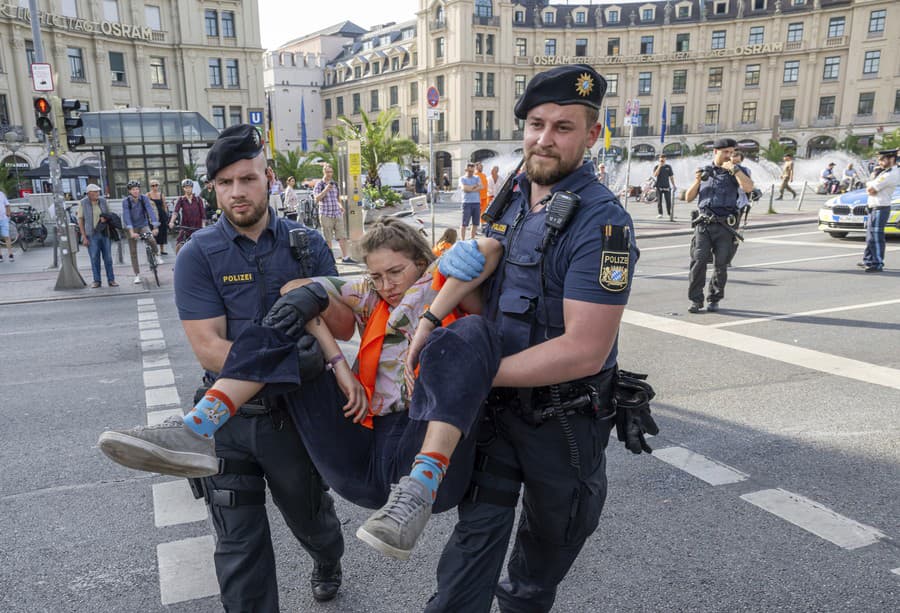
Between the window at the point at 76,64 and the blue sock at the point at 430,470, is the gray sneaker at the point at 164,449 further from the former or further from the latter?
the window at the point at 76,64

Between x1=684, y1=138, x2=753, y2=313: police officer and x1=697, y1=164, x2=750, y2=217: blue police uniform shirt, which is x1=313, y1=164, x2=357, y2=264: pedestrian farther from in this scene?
x1=697, y1=164, x2=750, y2=217: blue police uniform shirt

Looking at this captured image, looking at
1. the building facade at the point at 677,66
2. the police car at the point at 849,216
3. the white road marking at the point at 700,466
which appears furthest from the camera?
the building facade at the point at 677,66

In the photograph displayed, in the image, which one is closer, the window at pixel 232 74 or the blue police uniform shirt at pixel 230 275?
the blue police uniform shirt at pixel 230 275

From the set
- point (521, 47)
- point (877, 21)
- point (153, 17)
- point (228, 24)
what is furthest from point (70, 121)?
point (877, 21)

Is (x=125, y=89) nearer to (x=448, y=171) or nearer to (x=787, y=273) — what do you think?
(x=448, y=171)

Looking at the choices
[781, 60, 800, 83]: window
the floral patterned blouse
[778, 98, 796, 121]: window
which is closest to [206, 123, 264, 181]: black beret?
the floral patterned blouse

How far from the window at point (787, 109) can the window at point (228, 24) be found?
47613 millimetres

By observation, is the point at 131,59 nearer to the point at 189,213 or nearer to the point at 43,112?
the point at 43,112

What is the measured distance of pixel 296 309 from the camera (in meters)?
2.33

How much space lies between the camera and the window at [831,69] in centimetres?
5950

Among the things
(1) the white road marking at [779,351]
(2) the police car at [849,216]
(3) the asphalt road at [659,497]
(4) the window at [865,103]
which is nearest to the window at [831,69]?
(4) the window at [865,103]

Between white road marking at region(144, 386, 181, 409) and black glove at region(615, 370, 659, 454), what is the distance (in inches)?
171

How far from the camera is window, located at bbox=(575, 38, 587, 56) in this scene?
211ft

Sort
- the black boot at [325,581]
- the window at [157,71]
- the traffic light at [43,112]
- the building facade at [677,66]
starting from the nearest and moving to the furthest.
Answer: the black boot at [325,581]
the traffic light at [43,112]
the window at [157,71]
the building facade at [677,66]
